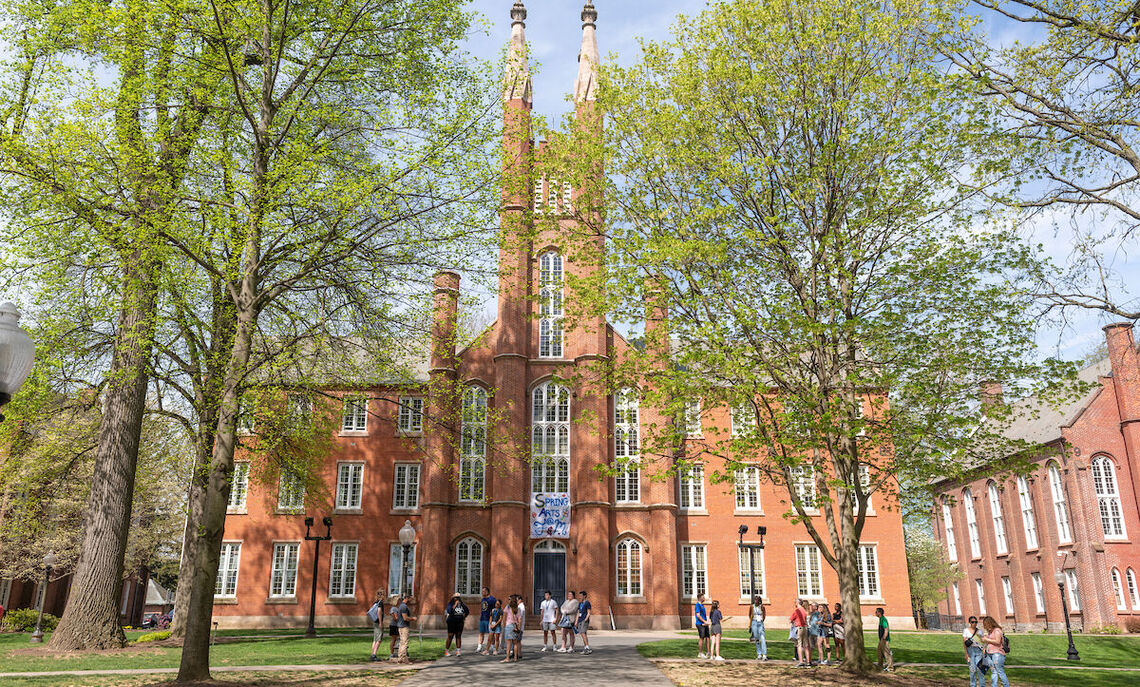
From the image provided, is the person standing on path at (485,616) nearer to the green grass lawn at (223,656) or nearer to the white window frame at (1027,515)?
the green grass lawn at (223,656)

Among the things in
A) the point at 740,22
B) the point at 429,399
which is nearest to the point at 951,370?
the point at 740,22

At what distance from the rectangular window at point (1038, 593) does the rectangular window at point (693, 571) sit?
22.1 metres

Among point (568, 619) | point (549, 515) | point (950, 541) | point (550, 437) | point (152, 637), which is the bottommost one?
point (152, 637)

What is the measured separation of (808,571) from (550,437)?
42.5 ft

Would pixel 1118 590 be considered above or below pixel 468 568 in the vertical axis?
below

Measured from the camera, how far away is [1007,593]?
4506 cm

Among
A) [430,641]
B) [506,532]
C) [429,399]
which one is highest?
[429,399]

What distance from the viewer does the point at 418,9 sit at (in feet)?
50.0

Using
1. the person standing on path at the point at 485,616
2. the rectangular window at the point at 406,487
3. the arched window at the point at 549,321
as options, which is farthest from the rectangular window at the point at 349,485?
the person standing on path at the point at 485,616

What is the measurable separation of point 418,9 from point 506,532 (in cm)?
2058

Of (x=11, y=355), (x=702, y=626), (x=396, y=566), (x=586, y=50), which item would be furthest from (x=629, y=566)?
(x=11, y=355)

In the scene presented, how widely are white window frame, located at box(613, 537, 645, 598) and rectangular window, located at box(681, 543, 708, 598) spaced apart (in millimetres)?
2766

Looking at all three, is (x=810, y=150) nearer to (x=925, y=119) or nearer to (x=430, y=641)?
(x=925, y=119)

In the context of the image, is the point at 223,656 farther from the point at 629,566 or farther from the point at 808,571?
the point at 808,571
